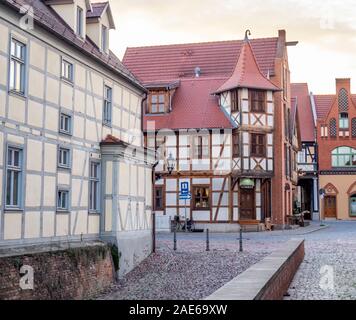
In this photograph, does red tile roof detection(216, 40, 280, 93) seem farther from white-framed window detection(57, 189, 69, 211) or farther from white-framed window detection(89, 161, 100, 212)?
white-framed window detection(57, 189, 69, 211)

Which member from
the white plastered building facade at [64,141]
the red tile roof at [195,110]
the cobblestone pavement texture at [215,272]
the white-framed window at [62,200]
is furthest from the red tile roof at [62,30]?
the red tile roof at [195,110]

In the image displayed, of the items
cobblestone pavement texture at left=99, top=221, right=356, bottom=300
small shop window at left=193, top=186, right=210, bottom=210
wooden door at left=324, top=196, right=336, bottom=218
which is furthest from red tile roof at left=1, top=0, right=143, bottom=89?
wooden door at left=324, top=196, right=336, bottom=218

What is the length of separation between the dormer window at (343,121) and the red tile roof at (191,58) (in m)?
18.0

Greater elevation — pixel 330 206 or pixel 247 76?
pixel 247 76

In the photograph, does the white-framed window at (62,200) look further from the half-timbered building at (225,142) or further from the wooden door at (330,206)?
the wooden door at (330,206)

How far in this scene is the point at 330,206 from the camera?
61.2 meters

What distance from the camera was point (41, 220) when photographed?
15852 mm

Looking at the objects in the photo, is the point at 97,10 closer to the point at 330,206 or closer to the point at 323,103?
the point at 330,206

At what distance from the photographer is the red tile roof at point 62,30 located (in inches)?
608

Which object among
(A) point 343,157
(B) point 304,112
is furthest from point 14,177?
(B) point 304,112

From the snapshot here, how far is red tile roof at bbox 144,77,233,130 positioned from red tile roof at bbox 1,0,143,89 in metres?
16.3

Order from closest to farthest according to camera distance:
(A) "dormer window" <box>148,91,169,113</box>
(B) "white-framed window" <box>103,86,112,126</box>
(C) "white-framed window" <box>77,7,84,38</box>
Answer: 1. (C) "white-framed window" <box>77,7,84,38</box>
2. (B) "white-framed window" <box>103,86,112,126</box>
3. (A) "dormer window" <box>148,91,169,113</box>

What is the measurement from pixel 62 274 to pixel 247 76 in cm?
2577

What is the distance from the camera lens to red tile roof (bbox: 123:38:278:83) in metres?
44.8
